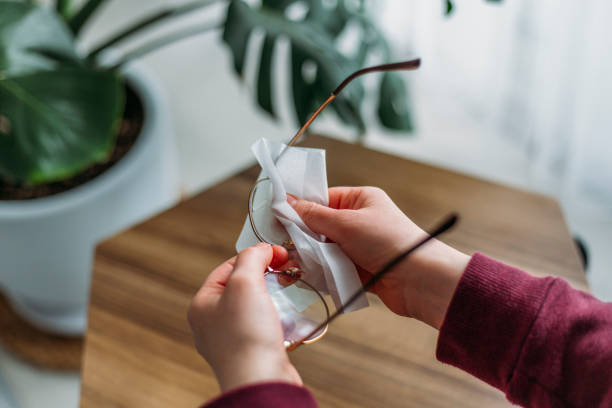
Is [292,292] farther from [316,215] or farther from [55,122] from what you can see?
[55,122]

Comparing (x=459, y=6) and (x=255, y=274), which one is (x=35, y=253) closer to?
(x=255, y=274)

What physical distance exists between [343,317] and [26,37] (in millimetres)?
454

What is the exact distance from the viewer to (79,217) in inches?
30.0

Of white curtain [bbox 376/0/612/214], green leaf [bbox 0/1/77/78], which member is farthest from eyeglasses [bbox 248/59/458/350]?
white curtain [bbox 376/0/612/214]

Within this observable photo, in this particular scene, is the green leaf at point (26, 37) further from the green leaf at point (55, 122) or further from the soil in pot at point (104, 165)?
the soil in pot at point (104, 165)

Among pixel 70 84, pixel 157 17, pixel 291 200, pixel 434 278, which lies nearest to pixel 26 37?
pixel 70 84

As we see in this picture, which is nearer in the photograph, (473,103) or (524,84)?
(524,84)

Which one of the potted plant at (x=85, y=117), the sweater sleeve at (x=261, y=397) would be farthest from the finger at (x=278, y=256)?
the potted plant at (x=85, y=117)

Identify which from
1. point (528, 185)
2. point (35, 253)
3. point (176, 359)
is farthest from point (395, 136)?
point (176, 359)

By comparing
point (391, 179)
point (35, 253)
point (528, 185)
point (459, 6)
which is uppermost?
point (459, 6)

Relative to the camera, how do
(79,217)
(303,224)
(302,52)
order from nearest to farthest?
(303,224), (302,52), (79,217)

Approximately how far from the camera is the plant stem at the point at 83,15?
832 millimetres

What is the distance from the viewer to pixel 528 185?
1.16 m

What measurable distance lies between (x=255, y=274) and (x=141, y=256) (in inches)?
11.1
